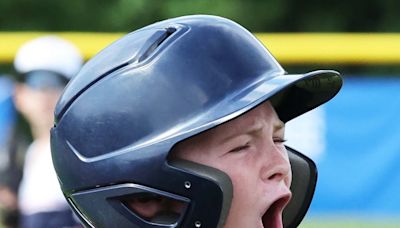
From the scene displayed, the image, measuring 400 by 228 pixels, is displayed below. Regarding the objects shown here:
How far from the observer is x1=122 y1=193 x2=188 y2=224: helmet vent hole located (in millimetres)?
1974

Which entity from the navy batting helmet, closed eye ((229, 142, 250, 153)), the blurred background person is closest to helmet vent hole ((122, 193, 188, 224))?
the navy batting helmet

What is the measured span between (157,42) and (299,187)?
0.44 m

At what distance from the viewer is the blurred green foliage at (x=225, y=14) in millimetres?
12430

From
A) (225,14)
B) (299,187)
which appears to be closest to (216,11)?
(225,14)

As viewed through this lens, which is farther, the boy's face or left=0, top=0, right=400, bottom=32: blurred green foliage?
left=0, top=0, right=400, bottom=32: blurred green foliage

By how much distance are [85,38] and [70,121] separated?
6.60 metres

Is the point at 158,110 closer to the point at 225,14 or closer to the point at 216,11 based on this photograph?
the point at 216,11

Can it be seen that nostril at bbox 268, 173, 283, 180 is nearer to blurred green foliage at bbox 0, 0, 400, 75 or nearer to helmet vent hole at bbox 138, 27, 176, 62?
helmet vent hole at bbox 138, 27, 176, 62

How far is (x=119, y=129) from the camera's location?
1.99 meters

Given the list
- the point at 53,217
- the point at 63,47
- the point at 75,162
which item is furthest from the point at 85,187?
the point at 63,47

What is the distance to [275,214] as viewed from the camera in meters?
2.02

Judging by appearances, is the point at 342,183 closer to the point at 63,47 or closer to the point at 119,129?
the point at 63,47

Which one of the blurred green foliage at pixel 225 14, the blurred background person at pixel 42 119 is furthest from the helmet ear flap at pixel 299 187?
the blurred green foliage at pixel 225 14

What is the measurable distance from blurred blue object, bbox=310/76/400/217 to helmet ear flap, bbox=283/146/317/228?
663cm
